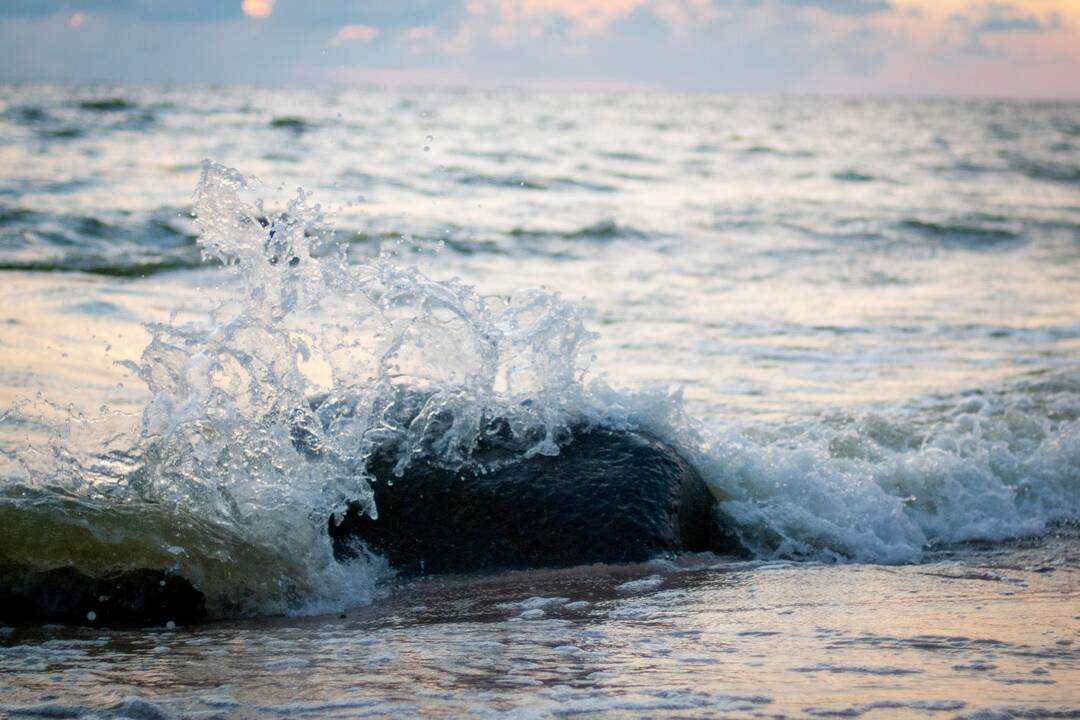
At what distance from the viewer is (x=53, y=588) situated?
353 centimetres

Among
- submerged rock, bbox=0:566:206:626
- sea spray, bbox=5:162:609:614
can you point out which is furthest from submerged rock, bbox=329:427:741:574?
submerged rock, bbox=0:566:206:626

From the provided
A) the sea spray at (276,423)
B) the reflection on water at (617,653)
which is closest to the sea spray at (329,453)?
the sea spray at (276,423)

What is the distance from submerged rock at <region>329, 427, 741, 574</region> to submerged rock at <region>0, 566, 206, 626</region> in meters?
0.68

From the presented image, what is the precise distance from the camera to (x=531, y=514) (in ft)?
13.8

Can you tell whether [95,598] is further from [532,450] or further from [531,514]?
[532,450]

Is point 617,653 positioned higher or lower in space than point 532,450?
lower

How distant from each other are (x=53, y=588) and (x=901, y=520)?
325cm

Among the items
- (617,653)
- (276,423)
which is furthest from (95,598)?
(617,653)

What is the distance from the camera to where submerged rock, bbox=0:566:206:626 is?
349cm

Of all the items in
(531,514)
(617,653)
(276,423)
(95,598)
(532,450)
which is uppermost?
(276,423)

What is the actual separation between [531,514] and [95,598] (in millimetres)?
1542

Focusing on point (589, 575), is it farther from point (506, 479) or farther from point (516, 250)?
point (516, 250)

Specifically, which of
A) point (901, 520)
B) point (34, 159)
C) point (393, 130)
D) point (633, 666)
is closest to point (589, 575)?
point (633, 666)

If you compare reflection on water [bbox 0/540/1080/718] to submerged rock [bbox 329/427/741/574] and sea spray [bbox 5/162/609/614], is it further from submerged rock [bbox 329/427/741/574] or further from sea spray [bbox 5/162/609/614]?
sea spray [bbox 5/162/609/614]
